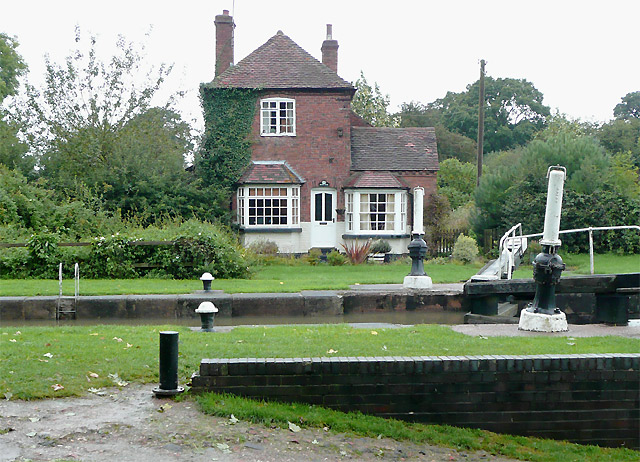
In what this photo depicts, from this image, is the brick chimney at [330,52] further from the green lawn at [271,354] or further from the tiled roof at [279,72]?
the green lawn at [271,354]

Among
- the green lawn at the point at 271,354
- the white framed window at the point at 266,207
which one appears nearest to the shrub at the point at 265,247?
the white framed window at the point at 266,207

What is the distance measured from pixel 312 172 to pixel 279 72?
14.1ft

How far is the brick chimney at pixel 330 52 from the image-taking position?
100 feet

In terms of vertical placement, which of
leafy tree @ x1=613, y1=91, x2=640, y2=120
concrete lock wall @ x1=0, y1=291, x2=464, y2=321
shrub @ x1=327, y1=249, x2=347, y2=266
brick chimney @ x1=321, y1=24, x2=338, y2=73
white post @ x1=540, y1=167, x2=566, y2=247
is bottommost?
concrete lock wall @ x1=0, y1=291, x2=464, y2=321

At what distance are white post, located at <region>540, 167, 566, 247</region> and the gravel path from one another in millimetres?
4678

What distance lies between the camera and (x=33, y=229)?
21625mm

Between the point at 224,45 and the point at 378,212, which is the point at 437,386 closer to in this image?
the point at 378,212

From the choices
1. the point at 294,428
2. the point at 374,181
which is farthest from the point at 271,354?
the point at 374,181

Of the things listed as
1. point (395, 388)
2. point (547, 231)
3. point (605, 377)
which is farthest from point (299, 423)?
point (547, 231)

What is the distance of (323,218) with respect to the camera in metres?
28.9

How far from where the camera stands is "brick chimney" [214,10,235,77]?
1176 inches

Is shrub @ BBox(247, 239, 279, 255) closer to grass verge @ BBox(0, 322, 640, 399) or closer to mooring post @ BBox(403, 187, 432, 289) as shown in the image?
mooring post @ BBox(403, 187, 432, 289)

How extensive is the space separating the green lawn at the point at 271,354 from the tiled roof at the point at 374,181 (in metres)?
18.0

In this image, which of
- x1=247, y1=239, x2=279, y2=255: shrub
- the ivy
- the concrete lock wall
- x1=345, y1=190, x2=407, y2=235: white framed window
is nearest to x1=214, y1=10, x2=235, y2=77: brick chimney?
the ivy
